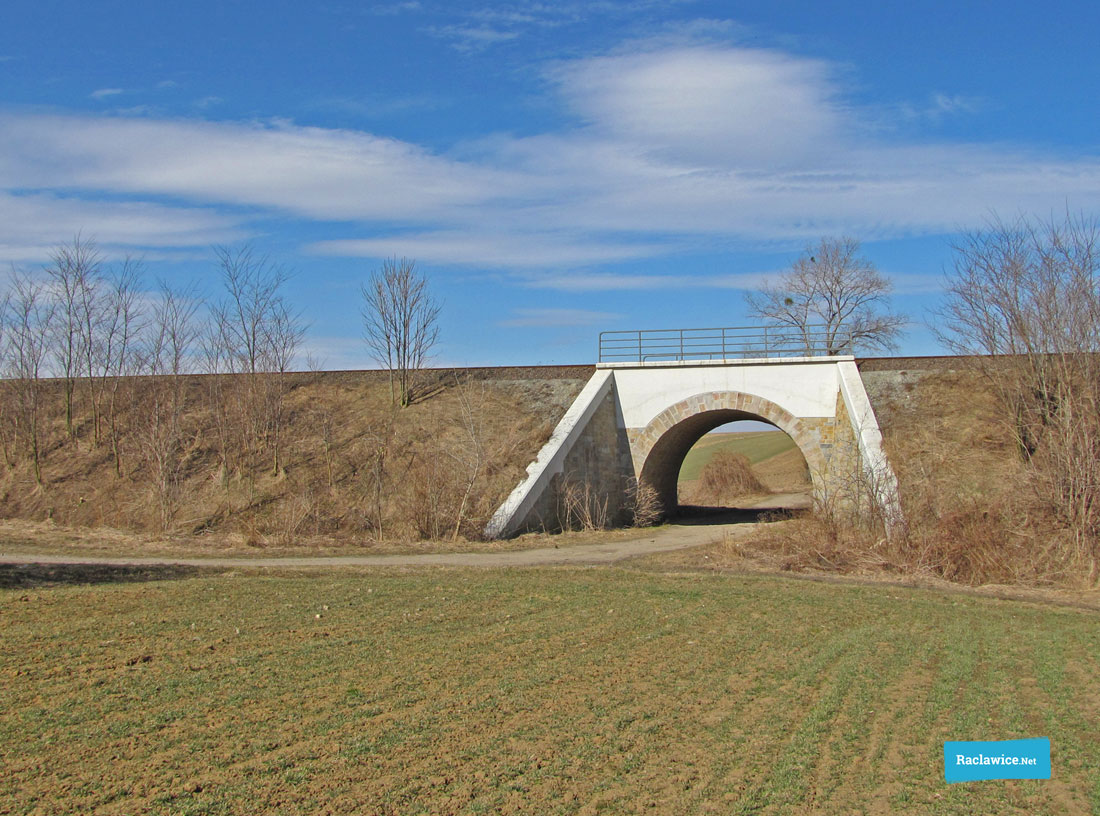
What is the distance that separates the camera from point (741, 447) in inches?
2421

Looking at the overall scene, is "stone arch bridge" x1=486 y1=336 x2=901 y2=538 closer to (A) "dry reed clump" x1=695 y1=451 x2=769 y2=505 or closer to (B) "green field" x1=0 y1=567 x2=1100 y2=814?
(B) "green field" x1=0 y1=567 x2=1100 y2=814

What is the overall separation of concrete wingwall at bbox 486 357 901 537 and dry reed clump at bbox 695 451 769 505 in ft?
38.6

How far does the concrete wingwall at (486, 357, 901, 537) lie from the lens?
22.1 metres

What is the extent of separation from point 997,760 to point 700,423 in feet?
67.5

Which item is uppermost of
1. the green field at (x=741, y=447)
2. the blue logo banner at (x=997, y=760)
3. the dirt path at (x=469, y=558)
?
the green field at (x=741, y=447)

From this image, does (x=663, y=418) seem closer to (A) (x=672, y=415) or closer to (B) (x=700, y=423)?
(A) (x=672, y=415)

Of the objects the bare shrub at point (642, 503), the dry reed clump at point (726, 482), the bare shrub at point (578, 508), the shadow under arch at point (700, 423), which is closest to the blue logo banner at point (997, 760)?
the bare shrub at point (578, 508)

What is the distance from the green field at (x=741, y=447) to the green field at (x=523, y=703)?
3790 cm

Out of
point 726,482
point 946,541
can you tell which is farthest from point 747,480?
point 946,541

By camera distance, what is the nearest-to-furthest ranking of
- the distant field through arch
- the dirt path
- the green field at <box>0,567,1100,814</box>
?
the green field at <box>0,567,1100,814</box>, the dirt path, the distant field through arch

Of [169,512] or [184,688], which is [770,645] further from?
[169,512]

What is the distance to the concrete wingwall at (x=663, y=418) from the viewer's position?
22.1 meters

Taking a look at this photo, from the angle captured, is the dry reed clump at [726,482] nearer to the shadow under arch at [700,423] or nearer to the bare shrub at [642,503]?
the shadow under arch at [700,423]

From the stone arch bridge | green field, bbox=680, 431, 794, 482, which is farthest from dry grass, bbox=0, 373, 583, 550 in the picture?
green field, bbox=680, 431, 794, 482
